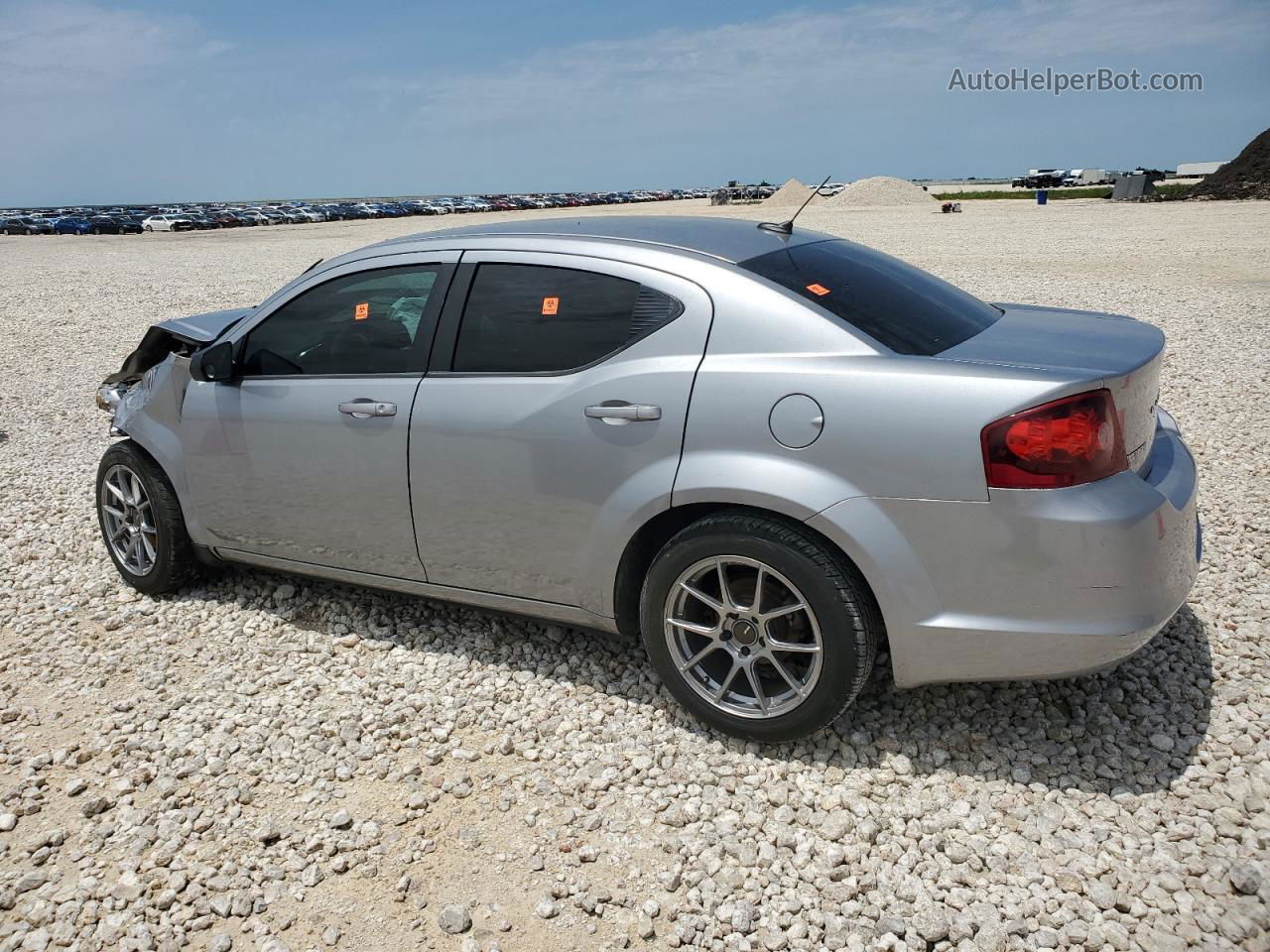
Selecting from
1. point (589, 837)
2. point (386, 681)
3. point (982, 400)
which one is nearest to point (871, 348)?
point (982, 400)

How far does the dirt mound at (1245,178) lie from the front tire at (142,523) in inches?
1777

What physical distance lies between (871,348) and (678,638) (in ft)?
3.92

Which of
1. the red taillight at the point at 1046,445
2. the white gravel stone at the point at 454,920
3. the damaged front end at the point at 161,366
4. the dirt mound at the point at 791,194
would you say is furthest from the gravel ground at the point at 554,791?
the dirt mound at the point at 791,194

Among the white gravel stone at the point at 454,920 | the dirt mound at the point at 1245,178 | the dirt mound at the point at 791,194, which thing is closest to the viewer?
the white gravel stone at the point at 454,920

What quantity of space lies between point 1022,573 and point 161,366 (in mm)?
4033

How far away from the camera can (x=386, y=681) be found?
4.03m

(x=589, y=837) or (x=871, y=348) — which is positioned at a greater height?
(x=871, y=348)

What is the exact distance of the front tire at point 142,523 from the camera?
4.71m

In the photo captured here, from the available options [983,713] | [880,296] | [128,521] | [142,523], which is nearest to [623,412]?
[880,296]

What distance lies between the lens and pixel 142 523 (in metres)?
4.86

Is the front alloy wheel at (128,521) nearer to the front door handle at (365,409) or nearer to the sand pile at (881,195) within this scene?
the front door handle at (365,409)

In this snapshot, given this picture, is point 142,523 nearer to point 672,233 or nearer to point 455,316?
point 455,316

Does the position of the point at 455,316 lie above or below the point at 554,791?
above

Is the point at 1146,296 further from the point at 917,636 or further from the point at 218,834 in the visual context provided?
the point at 218,834
